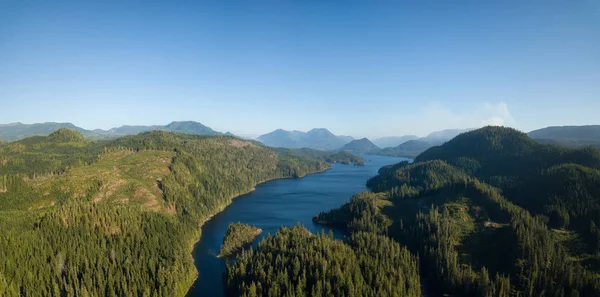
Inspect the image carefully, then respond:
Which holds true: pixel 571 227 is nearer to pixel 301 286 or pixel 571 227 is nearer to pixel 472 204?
pixel 472 204

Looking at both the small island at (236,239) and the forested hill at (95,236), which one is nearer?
the forested hill at (95,236)

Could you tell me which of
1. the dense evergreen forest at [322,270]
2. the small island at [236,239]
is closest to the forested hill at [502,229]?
the dense evergreen forest at [322,270]

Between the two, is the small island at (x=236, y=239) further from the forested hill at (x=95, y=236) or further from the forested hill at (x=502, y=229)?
the forested hill at (x=502, y=229)

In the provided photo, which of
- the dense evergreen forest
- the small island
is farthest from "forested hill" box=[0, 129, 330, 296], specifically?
the dense evergreen forest

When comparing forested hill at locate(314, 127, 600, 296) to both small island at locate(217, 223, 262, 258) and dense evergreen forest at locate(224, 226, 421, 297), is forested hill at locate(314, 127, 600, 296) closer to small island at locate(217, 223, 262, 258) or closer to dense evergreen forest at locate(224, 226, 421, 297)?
dense evergreen forest at locate(224, 226, 421, 297)

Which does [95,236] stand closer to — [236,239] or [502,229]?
[236,239]

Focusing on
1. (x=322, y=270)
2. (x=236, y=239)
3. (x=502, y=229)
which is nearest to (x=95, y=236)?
(x=236, y=239)

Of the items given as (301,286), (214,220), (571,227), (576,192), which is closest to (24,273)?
(301,286)
